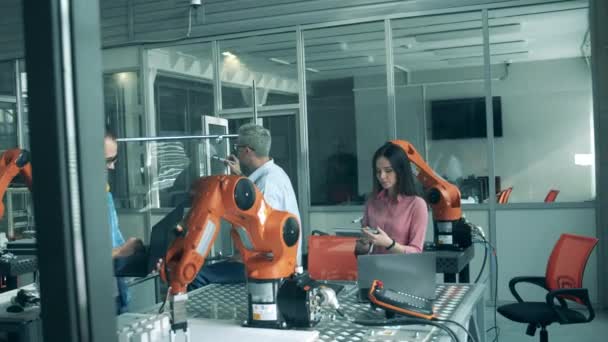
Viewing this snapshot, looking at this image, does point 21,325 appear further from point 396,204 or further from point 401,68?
point 401,68

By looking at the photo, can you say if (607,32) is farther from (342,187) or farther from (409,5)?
(342,187)

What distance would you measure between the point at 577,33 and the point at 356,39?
2054 millimetres

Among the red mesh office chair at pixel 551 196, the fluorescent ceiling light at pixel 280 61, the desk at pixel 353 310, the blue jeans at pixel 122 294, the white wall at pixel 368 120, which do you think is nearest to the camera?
the desk at pixel 353 310

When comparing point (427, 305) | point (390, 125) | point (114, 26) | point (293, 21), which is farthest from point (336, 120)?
point (427, 305)

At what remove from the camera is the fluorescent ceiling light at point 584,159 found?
17.9ft

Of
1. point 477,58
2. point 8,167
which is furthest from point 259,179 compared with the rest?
point 477,58

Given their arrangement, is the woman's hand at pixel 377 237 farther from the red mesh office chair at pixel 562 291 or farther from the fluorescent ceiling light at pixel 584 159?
the fluorescent ceiling light at pixel 584 159

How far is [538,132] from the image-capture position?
5.71 m

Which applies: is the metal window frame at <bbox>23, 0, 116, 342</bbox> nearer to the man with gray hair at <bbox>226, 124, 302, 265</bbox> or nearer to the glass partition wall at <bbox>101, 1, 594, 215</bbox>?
the man with gray hair at <bbox>226, 124, 302, 265</bbox>

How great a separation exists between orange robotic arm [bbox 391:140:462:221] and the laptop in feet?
4.58

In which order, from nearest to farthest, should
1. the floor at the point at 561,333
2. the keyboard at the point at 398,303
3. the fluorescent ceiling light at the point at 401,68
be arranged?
the keyboard at the point at 398,303 < the floor at the point at 561,333 < the fluorescent ceiling light at the point at 401,68

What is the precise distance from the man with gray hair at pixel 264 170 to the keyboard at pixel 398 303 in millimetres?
1289

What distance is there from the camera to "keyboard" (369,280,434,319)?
6.31 feet

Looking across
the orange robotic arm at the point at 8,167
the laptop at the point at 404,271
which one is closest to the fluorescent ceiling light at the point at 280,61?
the orange robotic arm at the point at 8,167
